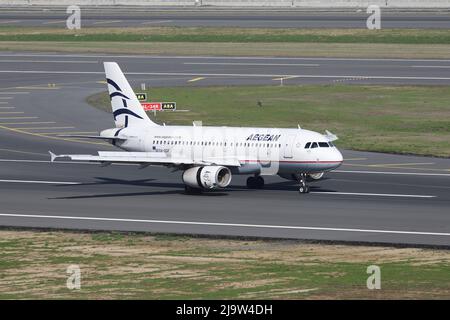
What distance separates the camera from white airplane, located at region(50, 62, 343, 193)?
7038 cm

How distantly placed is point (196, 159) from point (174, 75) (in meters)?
61.8

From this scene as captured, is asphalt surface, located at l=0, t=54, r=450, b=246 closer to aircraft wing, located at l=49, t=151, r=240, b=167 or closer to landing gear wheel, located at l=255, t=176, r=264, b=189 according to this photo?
landing gear wheel, located at l=255, t=176, r=264, b=189

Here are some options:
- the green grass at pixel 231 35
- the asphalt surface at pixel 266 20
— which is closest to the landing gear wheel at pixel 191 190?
the green grass at pixel 231 35

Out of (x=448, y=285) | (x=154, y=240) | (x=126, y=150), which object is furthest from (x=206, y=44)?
(x=448, y=285)

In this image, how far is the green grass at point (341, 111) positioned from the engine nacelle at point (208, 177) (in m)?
21.2

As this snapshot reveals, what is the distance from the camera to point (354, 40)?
156875 millimetres

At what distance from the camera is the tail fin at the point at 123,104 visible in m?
77.9

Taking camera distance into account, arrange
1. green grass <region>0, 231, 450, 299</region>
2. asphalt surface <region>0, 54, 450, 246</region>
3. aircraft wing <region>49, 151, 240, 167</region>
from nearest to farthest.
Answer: green grass <region>0, 231, 450, 299</region>, asphalt surface <region>0, 54, 450, 246</region>, aircraft wing <region>49, 151, 240, 167</region>

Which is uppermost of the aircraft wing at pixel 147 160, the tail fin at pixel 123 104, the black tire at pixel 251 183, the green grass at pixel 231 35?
the green grass at pixel 231 35

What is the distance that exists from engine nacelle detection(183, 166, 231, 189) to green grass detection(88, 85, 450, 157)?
2116cm

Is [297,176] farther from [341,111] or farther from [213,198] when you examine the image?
[341,111]

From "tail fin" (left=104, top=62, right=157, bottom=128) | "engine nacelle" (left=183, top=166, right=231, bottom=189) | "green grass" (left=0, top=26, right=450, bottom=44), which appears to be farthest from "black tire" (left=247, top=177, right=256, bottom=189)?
"green grass" (left=0, top=26, right=450, bottom=44)

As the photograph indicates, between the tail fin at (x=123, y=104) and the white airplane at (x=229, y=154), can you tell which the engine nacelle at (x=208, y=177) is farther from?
the tail fin at (x=123, y=104)

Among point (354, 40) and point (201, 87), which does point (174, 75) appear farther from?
point (354, 40)
